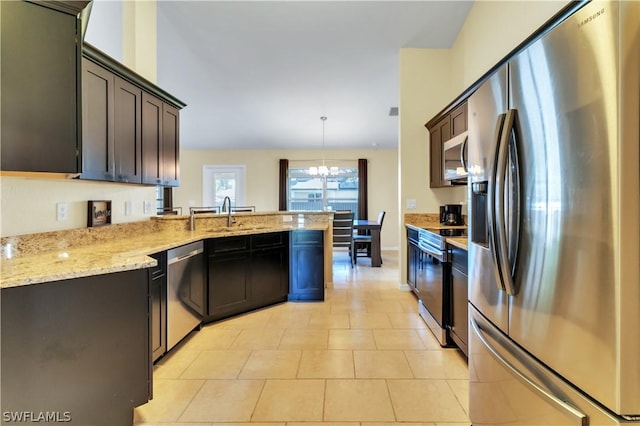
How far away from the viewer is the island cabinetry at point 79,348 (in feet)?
4.03

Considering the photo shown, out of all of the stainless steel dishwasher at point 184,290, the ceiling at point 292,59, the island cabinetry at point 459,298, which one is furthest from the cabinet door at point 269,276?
the ceiling at point 292,59

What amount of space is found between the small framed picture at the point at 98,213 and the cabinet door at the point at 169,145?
630 mm

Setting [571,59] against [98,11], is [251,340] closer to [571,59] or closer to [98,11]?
[571,59]

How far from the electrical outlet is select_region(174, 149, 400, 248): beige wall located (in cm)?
594

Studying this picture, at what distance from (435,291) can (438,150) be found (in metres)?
1.86

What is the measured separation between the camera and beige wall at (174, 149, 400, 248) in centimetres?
787

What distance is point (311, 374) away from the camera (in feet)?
6.70

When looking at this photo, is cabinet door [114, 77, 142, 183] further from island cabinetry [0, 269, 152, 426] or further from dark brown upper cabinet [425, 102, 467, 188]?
dark brown upper cabinet [425, 102, 467, 188]

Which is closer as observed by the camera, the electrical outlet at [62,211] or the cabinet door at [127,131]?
the electrical outlet at [62,211]

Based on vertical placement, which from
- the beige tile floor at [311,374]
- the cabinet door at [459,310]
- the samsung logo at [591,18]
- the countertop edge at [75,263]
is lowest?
the beige tile floor at [311,374]

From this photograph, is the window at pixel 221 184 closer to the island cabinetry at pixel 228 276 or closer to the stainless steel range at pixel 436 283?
the island cabinetry at pixel 228 276

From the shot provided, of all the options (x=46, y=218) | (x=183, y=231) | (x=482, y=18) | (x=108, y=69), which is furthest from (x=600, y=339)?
(x=482, y=18)

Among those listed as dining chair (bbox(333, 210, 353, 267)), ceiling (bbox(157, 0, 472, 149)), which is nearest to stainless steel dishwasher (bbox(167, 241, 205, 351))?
ceiling (bbox(157, 0, 472, 149))

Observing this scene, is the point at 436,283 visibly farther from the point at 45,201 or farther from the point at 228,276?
the point at 45,201
